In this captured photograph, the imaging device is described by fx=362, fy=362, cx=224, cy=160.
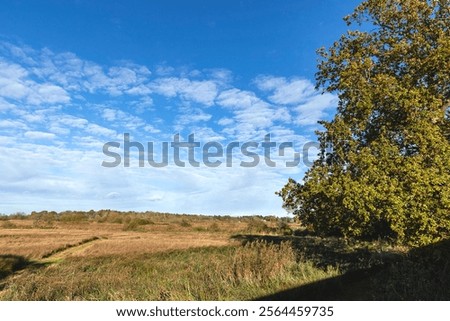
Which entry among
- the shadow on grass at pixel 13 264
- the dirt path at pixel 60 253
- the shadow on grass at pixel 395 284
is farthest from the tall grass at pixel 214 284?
the dirt path at pixel 60 253

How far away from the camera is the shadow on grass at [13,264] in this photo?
22980 millimetres

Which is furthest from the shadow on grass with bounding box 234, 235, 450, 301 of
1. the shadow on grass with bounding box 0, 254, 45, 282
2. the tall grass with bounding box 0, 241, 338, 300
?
the shadow on grass with bounding box 0, 254, 45, 282

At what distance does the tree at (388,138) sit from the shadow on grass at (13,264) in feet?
61.7

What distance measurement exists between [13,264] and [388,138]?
25676 millimetres

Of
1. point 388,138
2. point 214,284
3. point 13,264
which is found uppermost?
point 388,138

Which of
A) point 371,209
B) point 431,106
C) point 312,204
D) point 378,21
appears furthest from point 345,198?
point 378,21

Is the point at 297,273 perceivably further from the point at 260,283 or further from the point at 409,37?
the point at 409,37

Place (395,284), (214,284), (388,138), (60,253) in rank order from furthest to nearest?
1. (60,253)
2. (388,138)
3. (214,284)
4. (395,284)

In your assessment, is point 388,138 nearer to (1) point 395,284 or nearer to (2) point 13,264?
(1) point 395,284

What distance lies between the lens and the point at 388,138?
1430cm

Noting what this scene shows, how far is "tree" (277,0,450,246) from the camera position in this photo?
11734 mm

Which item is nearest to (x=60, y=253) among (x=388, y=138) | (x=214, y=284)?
(x=214, y=284)

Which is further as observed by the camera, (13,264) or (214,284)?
(13,264)

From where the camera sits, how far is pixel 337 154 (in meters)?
15.2
